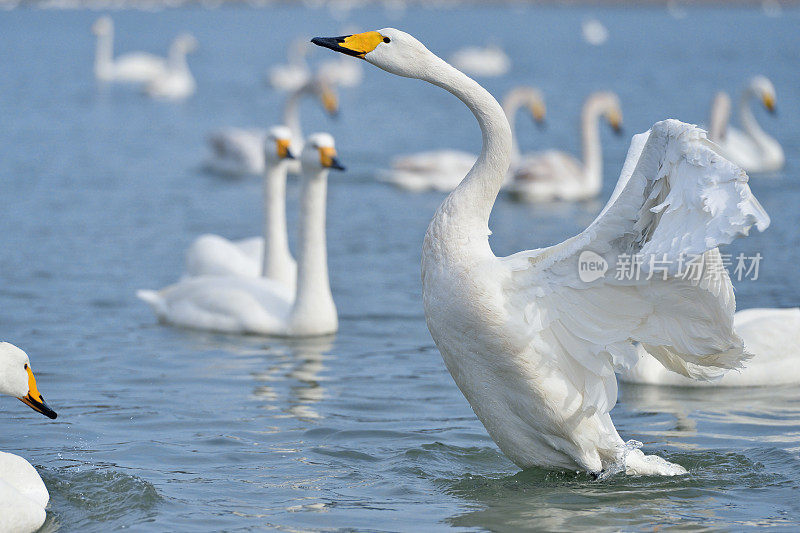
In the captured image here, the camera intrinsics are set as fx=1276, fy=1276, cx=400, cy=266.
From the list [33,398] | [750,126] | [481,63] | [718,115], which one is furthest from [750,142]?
[481,63]

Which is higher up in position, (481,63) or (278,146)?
(481,63)

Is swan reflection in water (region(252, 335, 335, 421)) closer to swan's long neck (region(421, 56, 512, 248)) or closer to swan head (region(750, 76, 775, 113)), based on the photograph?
swan's long neck (region(421, 56, 512, 248))

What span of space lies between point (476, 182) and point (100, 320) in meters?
5.75

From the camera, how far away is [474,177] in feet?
21.2

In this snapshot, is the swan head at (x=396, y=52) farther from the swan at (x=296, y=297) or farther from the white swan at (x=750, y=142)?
the white swan at (x=750, y=142)

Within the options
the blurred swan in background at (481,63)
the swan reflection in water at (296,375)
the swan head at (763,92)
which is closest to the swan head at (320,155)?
the swan reflection in water at (296,375)

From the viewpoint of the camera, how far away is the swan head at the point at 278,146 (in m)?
11.9

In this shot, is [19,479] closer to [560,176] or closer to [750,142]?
[560,176]

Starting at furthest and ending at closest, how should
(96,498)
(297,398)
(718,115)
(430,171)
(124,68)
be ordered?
(124,68)
(718,115)
(430,171)
(297,398)
(96,498)

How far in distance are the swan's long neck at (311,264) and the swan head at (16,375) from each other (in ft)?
12.8

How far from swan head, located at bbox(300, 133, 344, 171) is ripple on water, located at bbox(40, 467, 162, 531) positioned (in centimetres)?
419

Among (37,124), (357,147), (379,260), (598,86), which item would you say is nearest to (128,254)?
(379,260)

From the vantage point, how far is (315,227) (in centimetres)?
1056

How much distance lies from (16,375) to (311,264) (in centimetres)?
413
